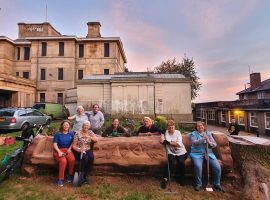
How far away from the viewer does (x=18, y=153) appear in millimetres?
5559

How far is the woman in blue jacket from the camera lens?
16.1 feet

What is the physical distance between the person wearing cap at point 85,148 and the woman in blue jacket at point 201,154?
8.47 feet

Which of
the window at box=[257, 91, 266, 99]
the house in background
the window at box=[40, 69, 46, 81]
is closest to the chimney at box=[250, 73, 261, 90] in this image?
the house in background

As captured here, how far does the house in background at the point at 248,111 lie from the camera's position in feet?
62.8

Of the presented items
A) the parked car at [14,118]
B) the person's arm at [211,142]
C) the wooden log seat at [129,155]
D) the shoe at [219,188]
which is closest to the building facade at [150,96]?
the parked car at [14,118]

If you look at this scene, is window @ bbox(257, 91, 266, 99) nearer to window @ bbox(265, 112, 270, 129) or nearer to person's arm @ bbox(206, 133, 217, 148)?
window @ bbox(265, 112, 270, 129)

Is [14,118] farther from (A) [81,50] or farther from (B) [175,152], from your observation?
(A) [81,50]

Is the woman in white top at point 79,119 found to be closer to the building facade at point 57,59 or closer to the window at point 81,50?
the building facade at point 57,59

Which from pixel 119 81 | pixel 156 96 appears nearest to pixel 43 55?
pixel 119 81

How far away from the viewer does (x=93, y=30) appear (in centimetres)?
3241

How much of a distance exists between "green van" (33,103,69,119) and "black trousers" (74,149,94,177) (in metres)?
16.5

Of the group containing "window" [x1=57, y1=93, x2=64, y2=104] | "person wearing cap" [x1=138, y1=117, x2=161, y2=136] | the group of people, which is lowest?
the group of people

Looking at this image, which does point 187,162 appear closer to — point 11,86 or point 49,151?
point 49,151

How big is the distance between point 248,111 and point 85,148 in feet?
70.6
